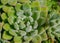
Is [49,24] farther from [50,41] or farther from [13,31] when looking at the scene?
[13,31]

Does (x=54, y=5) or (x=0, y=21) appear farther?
(x=54, y=5)

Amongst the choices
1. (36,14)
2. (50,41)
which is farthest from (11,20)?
(50,41)

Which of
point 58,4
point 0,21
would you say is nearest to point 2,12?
point 0,21

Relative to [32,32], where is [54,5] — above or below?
above

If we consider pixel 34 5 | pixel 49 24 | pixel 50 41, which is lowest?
pixel 50 41

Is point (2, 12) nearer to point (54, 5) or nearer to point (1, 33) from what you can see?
point (1, 33)

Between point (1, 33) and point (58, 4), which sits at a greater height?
point (58, 4)
